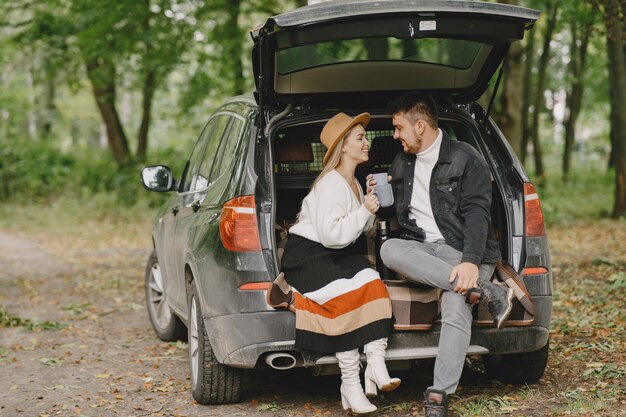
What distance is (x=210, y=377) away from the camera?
518cm

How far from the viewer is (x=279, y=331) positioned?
4680 millimetres

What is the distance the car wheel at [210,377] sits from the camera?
203 inches

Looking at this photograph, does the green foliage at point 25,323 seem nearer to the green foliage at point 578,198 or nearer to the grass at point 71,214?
the green foliage at point 578,198

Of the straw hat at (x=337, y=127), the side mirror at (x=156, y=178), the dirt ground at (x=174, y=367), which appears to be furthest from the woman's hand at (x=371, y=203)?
the side mirror at (x=156, y=178)

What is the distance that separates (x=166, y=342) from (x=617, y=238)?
8802 millimetres

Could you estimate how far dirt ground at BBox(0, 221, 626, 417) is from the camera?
5180 mm

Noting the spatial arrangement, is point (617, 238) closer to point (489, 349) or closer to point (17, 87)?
point (489, 349)

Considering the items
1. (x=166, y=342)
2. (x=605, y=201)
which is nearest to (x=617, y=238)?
(x=605, y=201)

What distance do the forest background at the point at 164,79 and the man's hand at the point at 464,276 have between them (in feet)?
20.3

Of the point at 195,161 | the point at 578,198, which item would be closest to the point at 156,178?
the point at 195,161

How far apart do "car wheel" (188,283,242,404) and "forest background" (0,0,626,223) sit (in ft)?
22.0

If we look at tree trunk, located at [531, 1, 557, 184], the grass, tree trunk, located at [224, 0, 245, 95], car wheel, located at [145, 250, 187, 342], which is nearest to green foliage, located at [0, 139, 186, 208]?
the grass

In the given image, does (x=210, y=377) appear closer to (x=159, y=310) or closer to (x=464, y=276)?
(x=464, y=276)

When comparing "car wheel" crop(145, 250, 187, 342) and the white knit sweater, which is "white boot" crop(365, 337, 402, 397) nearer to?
the white knit sweater
